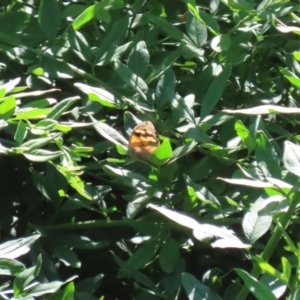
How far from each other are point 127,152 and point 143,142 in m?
0.03

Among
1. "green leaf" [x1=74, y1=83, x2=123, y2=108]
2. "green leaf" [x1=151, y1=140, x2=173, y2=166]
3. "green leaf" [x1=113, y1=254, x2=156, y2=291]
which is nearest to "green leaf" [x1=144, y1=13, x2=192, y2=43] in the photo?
"green leaf" [x1=74, y1=83, x2=123, y2=108]

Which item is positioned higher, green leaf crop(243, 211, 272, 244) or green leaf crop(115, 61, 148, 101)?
green leaf crop(115, 61, 148, 101)

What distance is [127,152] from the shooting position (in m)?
0.88

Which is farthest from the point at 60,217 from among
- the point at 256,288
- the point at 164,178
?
the point at 256,288

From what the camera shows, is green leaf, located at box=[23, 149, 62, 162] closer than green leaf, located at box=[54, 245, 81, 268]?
Yes

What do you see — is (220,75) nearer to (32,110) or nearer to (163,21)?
(163,21)

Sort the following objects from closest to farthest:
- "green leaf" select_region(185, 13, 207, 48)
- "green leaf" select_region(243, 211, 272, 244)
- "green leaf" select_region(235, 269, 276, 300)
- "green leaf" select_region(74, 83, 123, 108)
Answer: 1. "green leaf" select_region(235, 269, 276, 300)
2. "green leaf" select_region(243, 211, 272, 244)
3. "green leaf" select_region(74, 83, 123, 108)
4. "green leaf" select_region(185, 13, 207, 48)

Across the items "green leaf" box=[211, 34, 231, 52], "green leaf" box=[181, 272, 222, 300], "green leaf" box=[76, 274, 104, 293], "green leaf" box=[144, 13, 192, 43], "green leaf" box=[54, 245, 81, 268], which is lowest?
"green leaf" box=[76, 274, 104, 293]

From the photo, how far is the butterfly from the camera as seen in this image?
2.83ft

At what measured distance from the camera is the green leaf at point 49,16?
3.28 feet

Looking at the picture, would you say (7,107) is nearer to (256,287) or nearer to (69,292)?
(69,292)

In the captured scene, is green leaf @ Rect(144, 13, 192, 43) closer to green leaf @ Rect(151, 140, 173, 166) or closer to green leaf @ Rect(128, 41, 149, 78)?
green leaf @ Rect(128, 41, 149, 78)

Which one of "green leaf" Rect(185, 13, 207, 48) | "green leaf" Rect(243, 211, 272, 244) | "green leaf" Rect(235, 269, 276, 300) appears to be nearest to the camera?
"green leaf" Rect(235, 269, 276, 300)

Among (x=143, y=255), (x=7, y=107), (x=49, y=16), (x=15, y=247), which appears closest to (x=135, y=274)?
(x=143, y=255)
